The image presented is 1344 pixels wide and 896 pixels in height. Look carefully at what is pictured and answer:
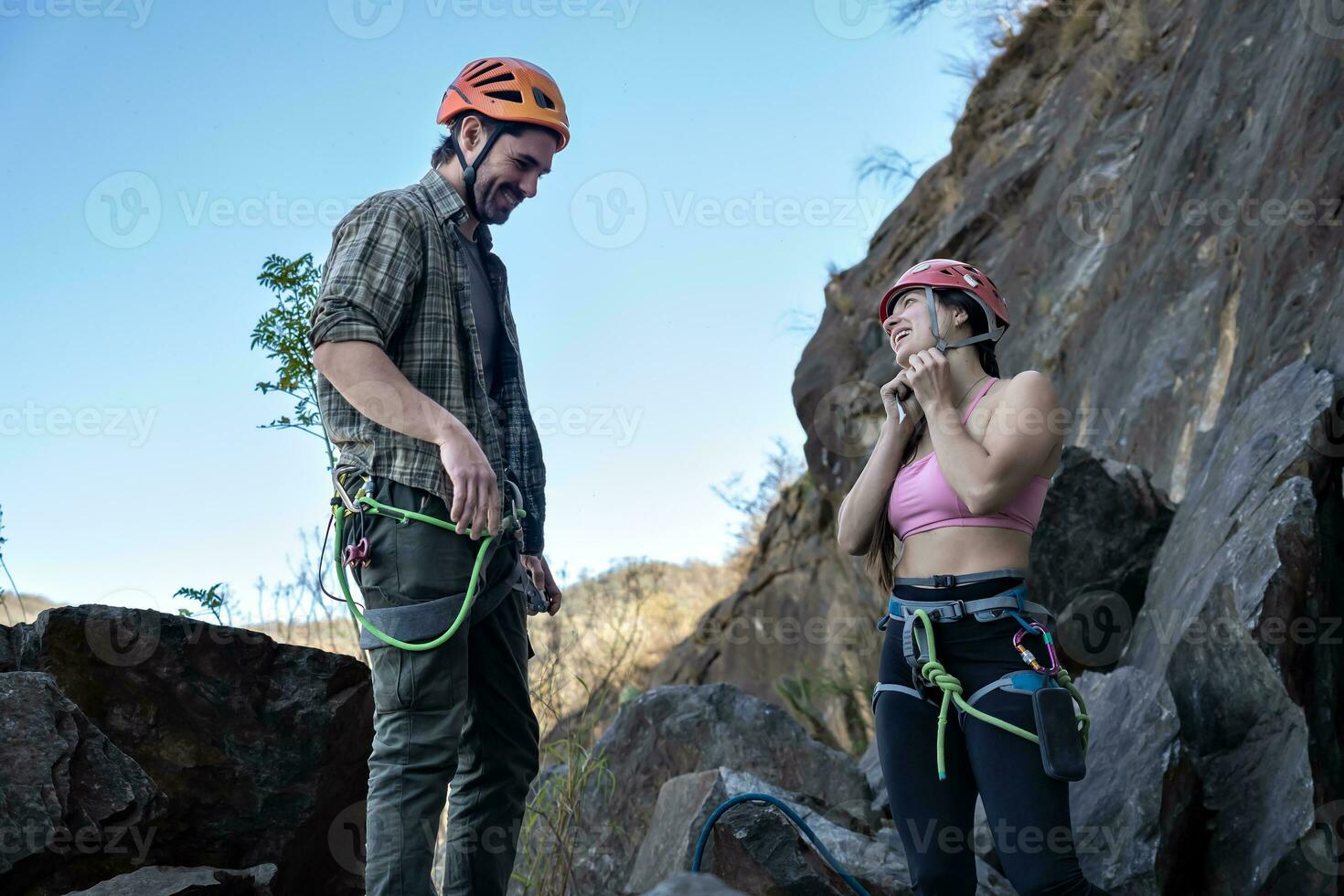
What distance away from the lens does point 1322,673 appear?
3871mm

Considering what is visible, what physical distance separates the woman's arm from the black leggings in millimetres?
257

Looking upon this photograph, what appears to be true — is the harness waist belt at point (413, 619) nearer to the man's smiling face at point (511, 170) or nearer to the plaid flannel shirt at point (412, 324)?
the plaid flannel shirt at point (412, 324)

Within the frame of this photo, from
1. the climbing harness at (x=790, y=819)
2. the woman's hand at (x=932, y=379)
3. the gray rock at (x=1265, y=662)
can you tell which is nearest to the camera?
the woman's hand at (x=932, y=379)

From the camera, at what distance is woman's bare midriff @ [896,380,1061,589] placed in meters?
2.96

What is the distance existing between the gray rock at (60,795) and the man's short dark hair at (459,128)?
1815 mm

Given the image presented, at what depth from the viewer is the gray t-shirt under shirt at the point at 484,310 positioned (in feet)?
10.5

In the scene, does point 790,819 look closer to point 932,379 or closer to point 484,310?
point 932,379

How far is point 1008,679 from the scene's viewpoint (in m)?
2.80

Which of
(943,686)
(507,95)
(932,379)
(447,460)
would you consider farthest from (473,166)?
(943,686)

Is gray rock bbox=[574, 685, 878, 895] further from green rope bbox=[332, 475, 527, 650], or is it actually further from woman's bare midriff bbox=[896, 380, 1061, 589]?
green rope bbox=[332, 475, 527, 650]

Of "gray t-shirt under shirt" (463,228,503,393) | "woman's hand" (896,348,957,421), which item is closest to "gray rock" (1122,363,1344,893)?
"woman's hand" (896,348,957,421)

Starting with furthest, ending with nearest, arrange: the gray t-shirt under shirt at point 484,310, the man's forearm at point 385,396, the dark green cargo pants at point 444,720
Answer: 1. the gray t-shirt under shirt at point 484,310
2. the man's forearm at point 385,396
3. the dark green cargo pants at point 444,720

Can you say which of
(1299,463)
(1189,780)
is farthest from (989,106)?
(1189,780)

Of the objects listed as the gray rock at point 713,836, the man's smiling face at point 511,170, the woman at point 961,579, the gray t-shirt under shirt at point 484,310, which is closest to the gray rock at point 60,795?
the gray t-shirt under shirt at point 484,310
